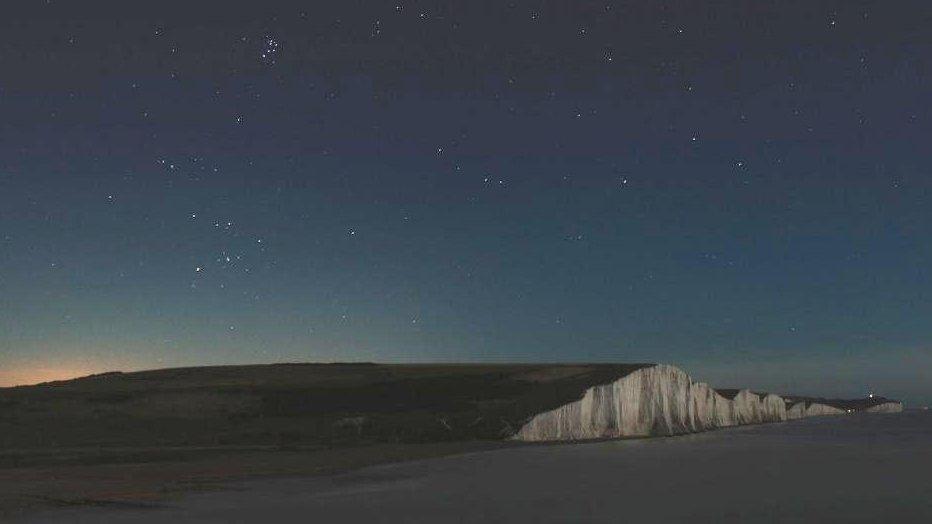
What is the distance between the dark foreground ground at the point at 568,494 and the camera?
2516 cm

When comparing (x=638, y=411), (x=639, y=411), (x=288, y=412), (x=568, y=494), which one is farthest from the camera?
(x=639, y=411)

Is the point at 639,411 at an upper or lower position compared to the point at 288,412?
lower

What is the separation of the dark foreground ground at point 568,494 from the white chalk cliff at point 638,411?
2257cm

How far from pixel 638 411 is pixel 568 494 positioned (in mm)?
58763

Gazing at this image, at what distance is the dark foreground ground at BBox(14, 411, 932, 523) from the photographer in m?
25.2

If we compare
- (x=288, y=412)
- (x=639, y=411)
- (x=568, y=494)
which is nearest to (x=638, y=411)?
(x=639, y=411)

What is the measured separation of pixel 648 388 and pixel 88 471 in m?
61.5

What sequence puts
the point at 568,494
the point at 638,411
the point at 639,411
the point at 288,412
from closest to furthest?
1. the point at 568,494
2. the point at 288,412
3. the point at 638,411
4. the point at 639,411

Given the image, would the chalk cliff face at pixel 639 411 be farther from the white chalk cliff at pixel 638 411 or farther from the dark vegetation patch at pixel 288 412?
the dark vegetation patch at pixel 288 412

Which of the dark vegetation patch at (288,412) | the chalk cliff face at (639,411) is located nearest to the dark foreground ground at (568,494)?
the dark vegetation patch at (288,412)

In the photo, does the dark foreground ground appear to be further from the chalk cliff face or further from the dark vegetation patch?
the chalk cliff face

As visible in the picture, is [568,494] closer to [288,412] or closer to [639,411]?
[288,412]

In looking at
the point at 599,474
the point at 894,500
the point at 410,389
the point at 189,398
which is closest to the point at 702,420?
the point at 410,389

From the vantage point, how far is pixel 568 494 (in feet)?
102
